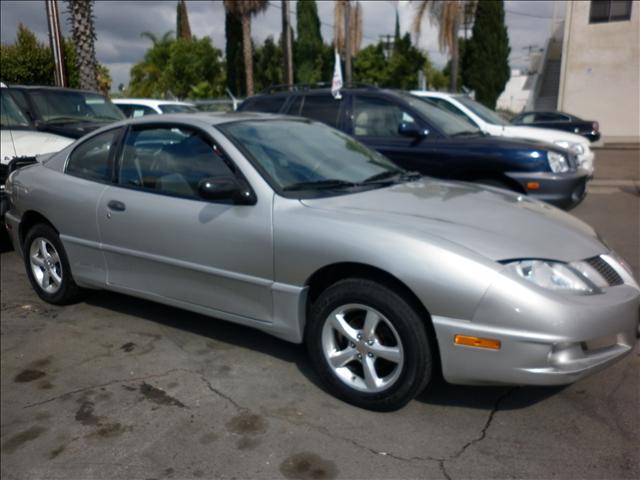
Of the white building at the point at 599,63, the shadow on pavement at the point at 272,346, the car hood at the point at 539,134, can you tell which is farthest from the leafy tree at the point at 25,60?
the white building at the point at 599,63

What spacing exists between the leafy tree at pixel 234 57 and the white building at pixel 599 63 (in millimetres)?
16134

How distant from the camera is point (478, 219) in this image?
3328 millimetres

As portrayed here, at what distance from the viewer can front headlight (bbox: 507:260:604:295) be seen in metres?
2.87

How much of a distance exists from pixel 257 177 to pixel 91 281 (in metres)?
1.71

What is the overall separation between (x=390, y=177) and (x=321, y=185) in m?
0.68

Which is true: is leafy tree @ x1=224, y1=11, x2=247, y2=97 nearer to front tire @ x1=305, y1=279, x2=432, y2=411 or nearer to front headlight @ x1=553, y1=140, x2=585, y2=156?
front headlight @ x1=553, y1=140, x2=585, y2=156

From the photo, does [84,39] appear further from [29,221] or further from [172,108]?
[29,221]

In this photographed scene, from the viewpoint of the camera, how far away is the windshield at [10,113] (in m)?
7.75

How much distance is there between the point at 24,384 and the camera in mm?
3676

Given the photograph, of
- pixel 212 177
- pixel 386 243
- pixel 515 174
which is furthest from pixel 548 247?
pixel 515 174

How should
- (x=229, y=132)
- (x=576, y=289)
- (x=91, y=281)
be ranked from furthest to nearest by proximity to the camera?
(x=91, y=281) → (x=229, y=132) → (x=576, y=289)

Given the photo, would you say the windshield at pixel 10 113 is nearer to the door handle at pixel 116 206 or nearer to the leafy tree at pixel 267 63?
the door handle at pixel 116 206

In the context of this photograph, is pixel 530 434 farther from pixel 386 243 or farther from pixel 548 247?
pixel 386 243

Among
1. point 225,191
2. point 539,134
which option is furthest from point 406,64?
point 225,191
